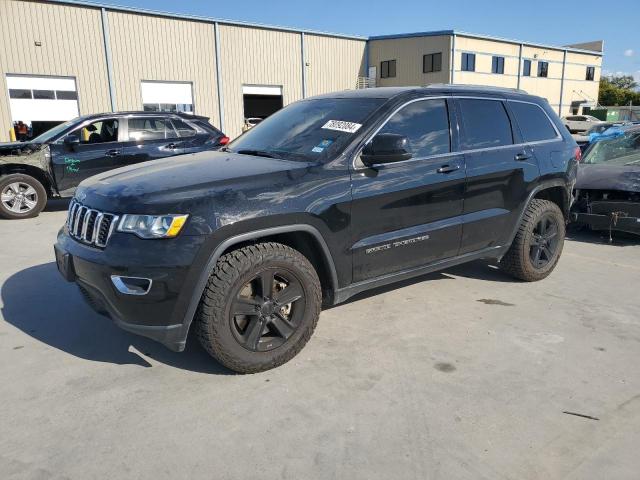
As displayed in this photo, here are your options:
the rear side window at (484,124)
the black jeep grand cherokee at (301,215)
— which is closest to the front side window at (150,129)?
the black jeep grand cherokee at (301,215)

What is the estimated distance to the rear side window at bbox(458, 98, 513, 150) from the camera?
4.19m

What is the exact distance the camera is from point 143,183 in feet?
10.1

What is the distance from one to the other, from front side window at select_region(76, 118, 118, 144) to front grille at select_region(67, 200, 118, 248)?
6.16m

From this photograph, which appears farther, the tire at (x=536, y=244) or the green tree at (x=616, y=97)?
the green tree at (x=616, y=97)

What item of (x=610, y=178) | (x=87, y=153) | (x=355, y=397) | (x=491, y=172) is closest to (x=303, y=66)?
(x=87, y=153)

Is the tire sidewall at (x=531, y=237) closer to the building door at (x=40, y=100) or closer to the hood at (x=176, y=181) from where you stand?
the hood at (x=176, y=181)

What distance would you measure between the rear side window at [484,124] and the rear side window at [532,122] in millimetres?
202

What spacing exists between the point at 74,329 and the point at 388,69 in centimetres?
3628

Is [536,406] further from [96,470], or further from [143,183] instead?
[143,183]

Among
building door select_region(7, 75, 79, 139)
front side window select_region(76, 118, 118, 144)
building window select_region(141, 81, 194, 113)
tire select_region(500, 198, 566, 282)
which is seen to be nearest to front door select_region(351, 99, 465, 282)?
tire select_region(500, 198, 566, 282)

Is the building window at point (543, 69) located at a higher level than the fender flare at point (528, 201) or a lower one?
higher

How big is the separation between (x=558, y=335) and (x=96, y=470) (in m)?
3.18

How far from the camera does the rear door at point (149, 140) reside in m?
9.03

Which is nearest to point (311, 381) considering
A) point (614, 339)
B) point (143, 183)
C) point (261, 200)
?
point (261, 200)
